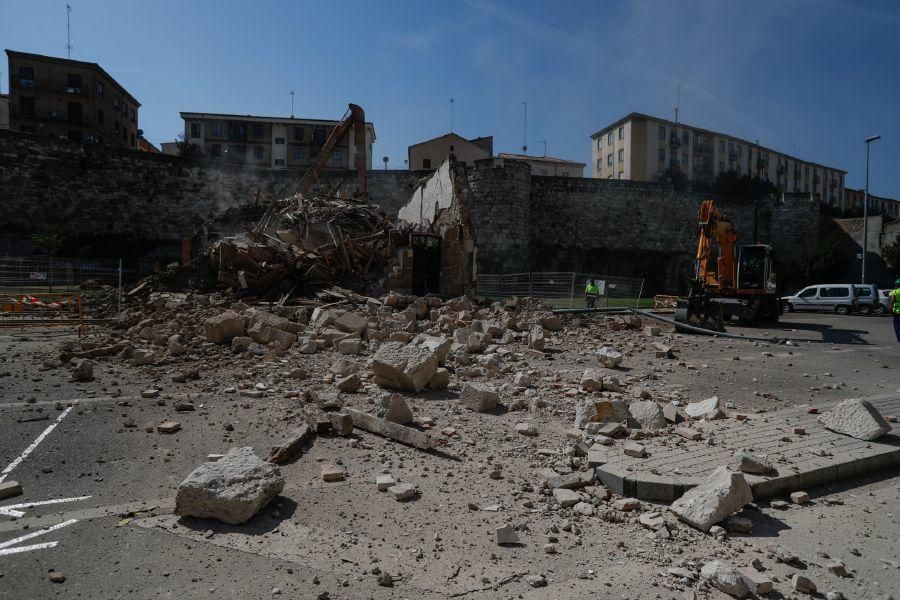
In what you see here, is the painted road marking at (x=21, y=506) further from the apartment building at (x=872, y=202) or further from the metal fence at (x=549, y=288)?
the apartment building at (x=872, y=202)

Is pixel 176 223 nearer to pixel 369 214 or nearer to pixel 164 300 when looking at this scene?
pixel 369 214

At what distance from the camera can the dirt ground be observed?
2.57m

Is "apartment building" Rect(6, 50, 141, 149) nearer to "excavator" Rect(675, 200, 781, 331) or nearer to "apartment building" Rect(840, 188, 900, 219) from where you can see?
"excavator" Rect(675, 200, 781, 331)

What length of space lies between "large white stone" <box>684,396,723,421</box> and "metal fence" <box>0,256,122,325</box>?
11.7 metres

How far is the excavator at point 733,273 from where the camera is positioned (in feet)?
48.5

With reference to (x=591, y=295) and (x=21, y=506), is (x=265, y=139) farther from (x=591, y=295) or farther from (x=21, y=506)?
(x=21, y=506)

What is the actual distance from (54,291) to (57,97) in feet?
141

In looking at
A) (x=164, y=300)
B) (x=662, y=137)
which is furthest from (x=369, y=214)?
(x=662, y=137)

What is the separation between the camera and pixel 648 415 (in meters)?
4.83

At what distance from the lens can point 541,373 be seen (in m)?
6.98

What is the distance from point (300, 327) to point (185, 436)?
460 centimetres

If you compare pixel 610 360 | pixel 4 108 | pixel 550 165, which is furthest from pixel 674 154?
pixel 4 108

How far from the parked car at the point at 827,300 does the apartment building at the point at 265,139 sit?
41.8 m

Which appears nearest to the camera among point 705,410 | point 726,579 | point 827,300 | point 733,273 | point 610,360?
point 726,579
